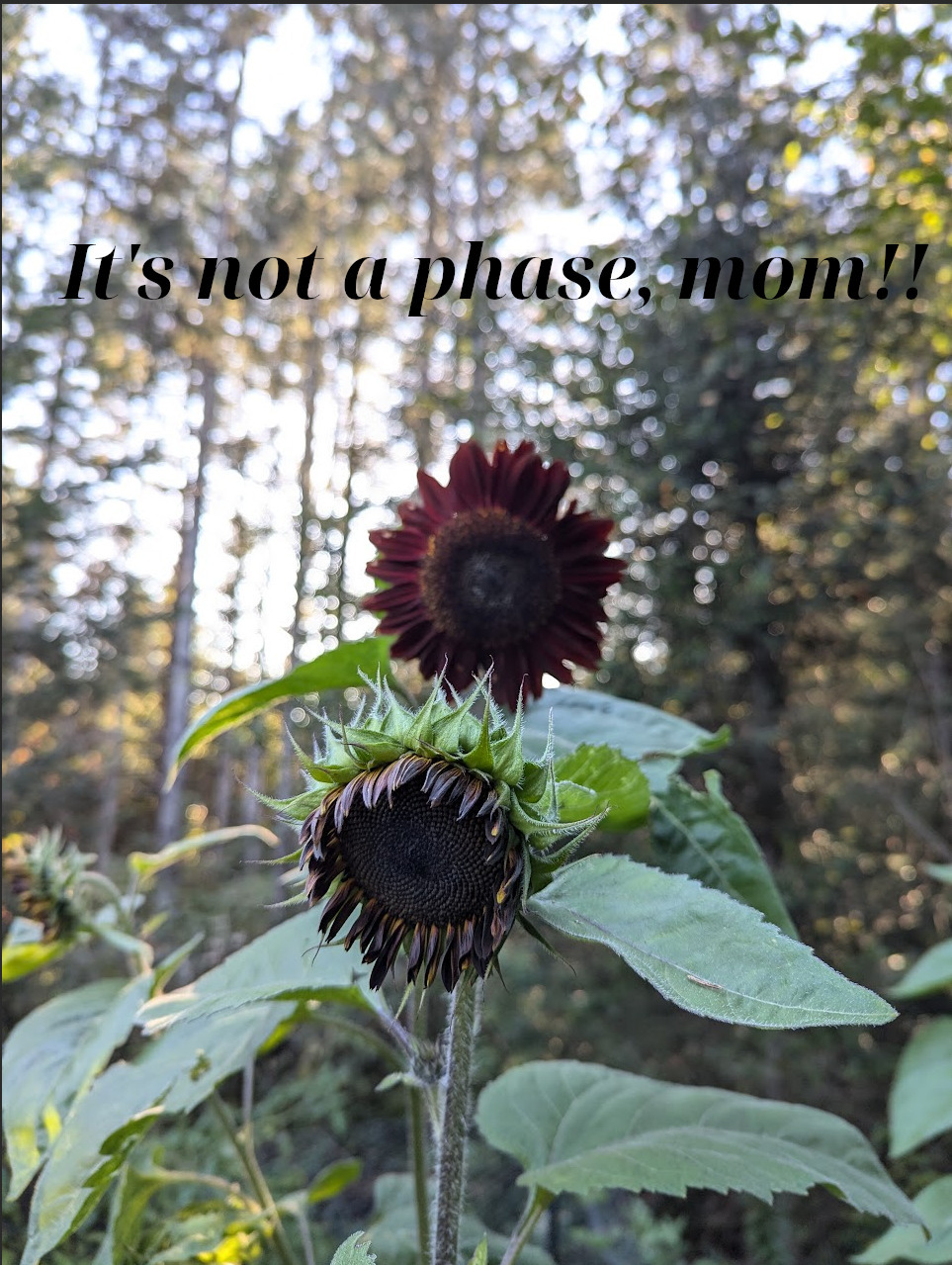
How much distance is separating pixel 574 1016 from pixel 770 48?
3.67 m

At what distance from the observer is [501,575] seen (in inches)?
42.1

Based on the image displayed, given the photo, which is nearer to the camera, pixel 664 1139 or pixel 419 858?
pixel 419 858

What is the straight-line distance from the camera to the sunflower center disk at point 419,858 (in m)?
0.63

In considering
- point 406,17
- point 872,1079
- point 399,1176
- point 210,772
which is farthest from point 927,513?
point 210,772

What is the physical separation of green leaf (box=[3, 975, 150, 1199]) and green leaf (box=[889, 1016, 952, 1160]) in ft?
5.23

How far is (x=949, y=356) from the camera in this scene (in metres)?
3.78

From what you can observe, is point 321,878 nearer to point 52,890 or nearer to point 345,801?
point 345,801

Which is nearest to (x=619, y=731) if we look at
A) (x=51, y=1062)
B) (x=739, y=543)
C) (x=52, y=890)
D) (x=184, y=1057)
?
(x=184, y=1057)

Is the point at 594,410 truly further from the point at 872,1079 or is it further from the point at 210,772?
the point at 210,772

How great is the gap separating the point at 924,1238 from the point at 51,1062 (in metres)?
1.10

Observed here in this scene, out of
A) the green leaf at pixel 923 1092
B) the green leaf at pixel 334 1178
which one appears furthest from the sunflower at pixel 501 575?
the green leaf at pixel 923 1092

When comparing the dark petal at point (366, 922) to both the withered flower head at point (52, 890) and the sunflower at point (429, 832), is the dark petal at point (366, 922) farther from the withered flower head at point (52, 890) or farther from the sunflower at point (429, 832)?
the withered flower head at point (52, 890)

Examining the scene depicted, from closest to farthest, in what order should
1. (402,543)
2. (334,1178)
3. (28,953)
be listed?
(402,543) → (28,953) → (334,1178)

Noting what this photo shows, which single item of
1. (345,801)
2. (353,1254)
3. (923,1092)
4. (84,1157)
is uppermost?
(345,801)
